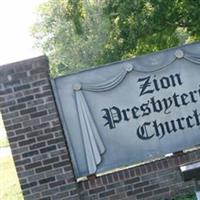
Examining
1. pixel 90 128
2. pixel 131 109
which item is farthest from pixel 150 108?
pixel 90 128

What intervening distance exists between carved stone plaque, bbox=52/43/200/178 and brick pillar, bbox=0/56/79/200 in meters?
0.22

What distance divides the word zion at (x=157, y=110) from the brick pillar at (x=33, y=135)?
0.73 meters

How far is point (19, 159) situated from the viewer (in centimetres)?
626

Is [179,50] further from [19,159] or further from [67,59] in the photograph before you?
[67,59]

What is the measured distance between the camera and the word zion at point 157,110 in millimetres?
6578

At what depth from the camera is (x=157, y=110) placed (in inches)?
261

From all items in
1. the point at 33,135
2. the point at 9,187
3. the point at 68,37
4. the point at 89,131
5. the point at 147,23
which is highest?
the point at 68,37

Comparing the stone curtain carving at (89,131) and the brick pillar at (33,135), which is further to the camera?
the stone curtain carving at (89,131)

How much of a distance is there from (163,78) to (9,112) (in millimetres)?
1984

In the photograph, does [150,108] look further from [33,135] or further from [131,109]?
[33,135]

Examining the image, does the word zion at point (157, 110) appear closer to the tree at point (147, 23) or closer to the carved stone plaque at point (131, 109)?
the carved stone plaque at point (131, 109)

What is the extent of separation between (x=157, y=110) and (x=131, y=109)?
335 millimetres

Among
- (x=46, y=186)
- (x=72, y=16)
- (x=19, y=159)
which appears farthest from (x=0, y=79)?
(x=72, y=16)

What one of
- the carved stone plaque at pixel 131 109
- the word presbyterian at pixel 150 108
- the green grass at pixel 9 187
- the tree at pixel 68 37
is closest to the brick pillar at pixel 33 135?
the carved stone plaque at pixel 131 109
